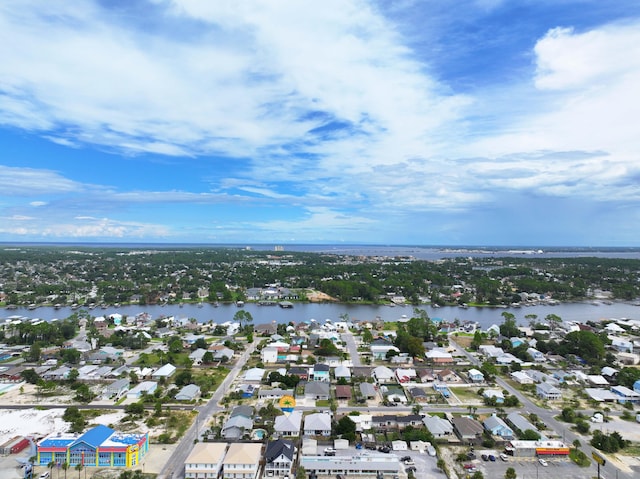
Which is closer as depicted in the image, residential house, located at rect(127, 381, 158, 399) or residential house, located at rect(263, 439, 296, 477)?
residential house, located at rect(263, 439, 296, 477)

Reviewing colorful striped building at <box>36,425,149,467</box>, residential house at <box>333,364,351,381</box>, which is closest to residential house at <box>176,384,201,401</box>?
colorful striped building at <box>36,425,149,467</box>

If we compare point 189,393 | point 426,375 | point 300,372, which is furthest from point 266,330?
point 426,375

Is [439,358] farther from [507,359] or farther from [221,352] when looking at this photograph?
[221,352]

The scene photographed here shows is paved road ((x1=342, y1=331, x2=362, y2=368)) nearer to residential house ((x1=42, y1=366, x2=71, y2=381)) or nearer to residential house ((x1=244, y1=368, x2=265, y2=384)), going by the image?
residential house ((x1=244, y1=368, x2=265, y2=384))

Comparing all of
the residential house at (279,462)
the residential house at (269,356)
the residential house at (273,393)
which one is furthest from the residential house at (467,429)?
the residential house at (269,356)

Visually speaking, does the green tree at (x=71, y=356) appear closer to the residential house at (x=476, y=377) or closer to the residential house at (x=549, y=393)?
the residential house at (x=476, y=377)

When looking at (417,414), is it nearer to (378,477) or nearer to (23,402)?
(378,477)
